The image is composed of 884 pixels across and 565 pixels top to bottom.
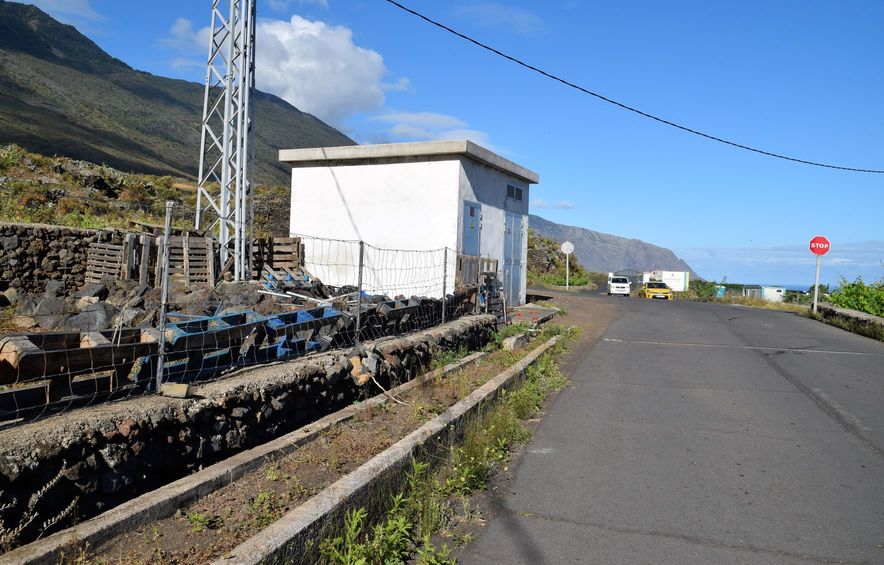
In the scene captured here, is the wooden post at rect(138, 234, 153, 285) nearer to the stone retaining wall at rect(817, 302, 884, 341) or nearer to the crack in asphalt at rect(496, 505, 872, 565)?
the crack in asphalt at rect(496, 505, 872, 565)

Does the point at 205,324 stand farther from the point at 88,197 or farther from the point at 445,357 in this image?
the point at 88,197

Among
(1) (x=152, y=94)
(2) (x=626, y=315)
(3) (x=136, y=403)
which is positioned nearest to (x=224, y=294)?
(3) (x=136, y=403)

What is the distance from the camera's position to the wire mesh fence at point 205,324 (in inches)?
180

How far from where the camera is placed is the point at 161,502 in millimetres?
4078

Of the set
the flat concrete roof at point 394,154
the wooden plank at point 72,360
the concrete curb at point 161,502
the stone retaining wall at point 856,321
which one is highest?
the flat concrete roof at point 394,154

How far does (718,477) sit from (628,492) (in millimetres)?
949

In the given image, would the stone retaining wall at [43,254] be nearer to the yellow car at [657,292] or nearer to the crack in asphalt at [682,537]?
the crack in asphalt at [682,537]

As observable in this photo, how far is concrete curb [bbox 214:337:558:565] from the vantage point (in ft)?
10.9

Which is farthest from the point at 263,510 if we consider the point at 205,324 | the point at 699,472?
the point at 699,472

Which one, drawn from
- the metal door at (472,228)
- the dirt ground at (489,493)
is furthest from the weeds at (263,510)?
the metal door at (472,228)

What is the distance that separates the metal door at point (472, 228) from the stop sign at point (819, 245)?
1401 cm

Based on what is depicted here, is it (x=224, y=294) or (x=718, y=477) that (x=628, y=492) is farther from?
(x=224, y=294)

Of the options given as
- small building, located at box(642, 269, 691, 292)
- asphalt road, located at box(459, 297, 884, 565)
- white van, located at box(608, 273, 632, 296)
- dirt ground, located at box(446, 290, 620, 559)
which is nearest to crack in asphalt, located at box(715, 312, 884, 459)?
asphalt road, located at box(459, 297, 884, 565)

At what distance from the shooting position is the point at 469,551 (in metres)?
4.13
